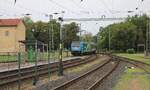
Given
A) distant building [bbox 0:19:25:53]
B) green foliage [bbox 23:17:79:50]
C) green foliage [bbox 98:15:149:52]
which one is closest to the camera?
distant building [bbox 0:19:25:53]

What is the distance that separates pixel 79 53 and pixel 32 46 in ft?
99.7

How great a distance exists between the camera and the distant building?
91.1 m

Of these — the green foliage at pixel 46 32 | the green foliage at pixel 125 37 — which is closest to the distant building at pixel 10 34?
the green foliage at pixel 46 32

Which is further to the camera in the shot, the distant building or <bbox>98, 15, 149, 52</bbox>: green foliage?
<bbox>98, 15, 149, 52</bbox>: green foliage

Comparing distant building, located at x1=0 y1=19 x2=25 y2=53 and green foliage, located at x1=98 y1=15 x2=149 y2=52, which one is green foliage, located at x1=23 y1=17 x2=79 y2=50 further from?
distant building, located at x1=0 y1=19 x2=25 y2=53

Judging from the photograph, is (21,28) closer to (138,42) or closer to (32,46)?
(32,46)

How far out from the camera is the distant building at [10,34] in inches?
3588

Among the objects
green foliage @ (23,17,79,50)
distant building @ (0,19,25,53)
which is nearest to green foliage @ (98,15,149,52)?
green foliage @ (23,17,79,50)

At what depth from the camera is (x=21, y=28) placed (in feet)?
319

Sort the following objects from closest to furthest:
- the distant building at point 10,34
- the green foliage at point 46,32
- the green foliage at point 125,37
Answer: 1. the distant building at point 10,34
2. the green foliage at point 46,32
3. the green foliage at point 125,37

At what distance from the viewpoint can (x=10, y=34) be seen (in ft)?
308

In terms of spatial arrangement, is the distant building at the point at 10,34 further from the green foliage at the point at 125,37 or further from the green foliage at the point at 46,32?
the green foliage at the point at 125,37

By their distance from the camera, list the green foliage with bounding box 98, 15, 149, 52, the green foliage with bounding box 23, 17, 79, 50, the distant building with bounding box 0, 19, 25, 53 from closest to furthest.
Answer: the distant building with bounding box 0, 19, 25, 53
the green foliage with bounding box 23, 17, 79, 50
the green foliage with bounding box 98, 15, 149, 52

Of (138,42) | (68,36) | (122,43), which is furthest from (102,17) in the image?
(68,36)
